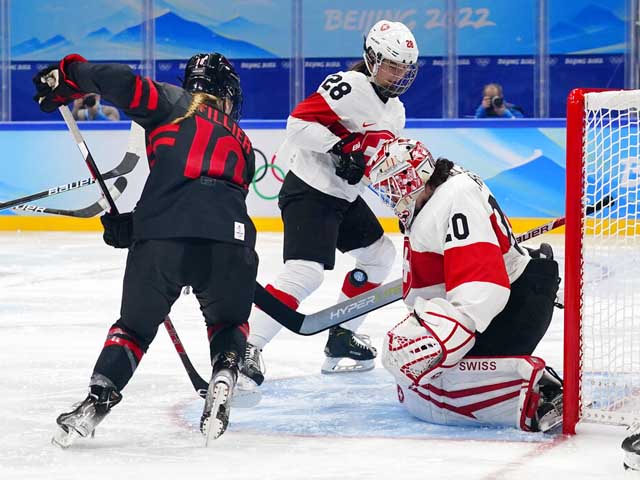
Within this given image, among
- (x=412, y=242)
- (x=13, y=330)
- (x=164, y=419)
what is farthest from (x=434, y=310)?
(x=13, y=330)

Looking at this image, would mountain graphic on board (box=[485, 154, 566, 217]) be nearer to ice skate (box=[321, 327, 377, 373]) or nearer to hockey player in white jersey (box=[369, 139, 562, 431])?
ice skate (box=[321, 327, 377, 373])

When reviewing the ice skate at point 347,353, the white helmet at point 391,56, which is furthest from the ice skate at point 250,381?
the white helmet at point 391,56

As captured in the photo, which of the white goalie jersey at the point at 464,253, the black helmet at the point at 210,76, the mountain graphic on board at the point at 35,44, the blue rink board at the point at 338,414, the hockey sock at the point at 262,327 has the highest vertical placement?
the mountain graphic on board at the point at 35,44

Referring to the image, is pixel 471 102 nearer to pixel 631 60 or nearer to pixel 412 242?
pixel 631 60

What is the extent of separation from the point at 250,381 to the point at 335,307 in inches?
14.6

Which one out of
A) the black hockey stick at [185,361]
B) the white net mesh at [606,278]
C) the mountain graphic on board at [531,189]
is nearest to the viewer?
the white net mesh at [606,278]

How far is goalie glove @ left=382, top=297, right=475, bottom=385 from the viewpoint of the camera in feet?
8.91

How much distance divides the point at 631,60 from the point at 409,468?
722cm

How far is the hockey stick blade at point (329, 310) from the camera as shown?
348 centimetres

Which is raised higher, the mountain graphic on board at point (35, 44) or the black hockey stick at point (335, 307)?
the mountain graphic on board at point (35, 44)

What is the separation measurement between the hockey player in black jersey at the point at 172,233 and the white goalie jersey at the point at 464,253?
0.40 m

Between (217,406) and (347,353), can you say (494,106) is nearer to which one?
(347,353)

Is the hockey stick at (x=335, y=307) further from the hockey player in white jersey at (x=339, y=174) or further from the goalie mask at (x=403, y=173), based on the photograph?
the goalie mask at (x=403, y=173)

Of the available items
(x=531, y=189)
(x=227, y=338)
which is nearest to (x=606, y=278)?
(x=227, y=338)
